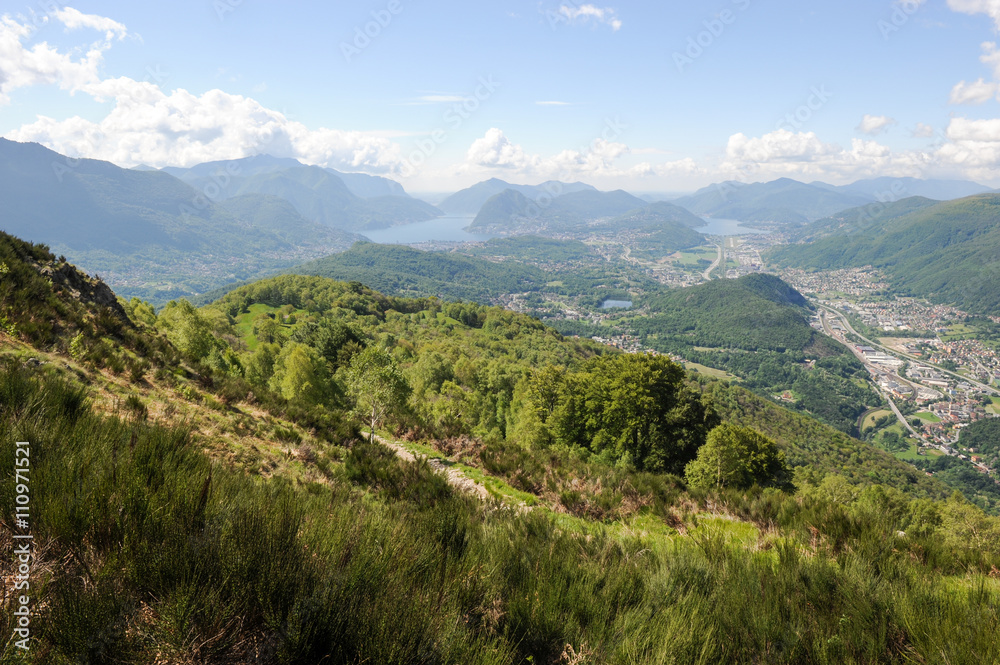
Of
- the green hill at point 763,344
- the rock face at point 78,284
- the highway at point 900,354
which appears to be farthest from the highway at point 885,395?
the rock face at point 78,284

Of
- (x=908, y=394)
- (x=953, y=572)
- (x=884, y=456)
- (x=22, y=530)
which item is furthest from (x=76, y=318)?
(x=908, y=394)

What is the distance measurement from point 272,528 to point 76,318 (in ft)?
37.0

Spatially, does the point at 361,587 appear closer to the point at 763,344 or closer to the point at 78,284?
the point at 78,284

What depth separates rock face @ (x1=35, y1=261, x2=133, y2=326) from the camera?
12336 mm

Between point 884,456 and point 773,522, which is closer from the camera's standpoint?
point 773,522

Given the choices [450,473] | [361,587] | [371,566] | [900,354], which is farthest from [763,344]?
[361,587]

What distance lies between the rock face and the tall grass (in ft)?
38.5

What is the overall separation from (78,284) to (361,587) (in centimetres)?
1786

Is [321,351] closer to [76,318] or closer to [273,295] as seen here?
[76,318]

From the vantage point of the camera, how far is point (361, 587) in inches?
97.3

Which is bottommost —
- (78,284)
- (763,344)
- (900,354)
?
(900,354)

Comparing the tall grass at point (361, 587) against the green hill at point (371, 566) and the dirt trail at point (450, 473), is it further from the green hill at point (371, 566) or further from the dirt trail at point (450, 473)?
the dirt trail at point (450, 473)

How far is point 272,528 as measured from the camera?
260 centimetres

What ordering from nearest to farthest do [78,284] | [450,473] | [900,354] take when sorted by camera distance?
1. [450,473]
2. [78,284]
3. [900,354]
